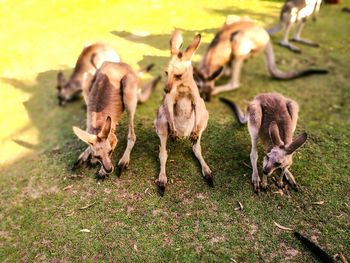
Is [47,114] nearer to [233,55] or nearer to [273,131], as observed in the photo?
[233,55]

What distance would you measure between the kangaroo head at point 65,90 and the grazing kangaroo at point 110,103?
100 cm

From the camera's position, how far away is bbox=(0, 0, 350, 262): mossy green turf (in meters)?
3.29

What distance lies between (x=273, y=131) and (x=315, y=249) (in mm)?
1052

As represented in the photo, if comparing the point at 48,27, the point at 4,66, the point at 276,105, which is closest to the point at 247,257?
the point at 276,105

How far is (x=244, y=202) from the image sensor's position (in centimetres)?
365

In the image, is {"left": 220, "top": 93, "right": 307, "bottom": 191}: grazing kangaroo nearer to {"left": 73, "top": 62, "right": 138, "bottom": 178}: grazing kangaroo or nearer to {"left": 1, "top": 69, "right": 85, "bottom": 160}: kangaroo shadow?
{"left": 73, "top": 62, "right": 138, "bottom": 178}: grazing kangaroo

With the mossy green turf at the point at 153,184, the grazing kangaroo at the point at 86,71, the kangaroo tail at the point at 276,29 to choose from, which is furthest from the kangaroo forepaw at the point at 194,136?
the kangaroo tail at the point at 276,29

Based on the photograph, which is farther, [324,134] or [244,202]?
[324,134]

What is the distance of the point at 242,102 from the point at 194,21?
274 cm

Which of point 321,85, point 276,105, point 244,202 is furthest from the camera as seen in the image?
point 321,85

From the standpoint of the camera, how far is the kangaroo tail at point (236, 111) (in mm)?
4652

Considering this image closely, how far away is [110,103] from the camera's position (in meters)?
4.18

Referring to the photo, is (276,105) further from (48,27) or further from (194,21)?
(48,27)

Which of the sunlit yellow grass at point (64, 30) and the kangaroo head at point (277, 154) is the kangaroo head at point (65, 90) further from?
the kangaroo head at point (277, 154)
